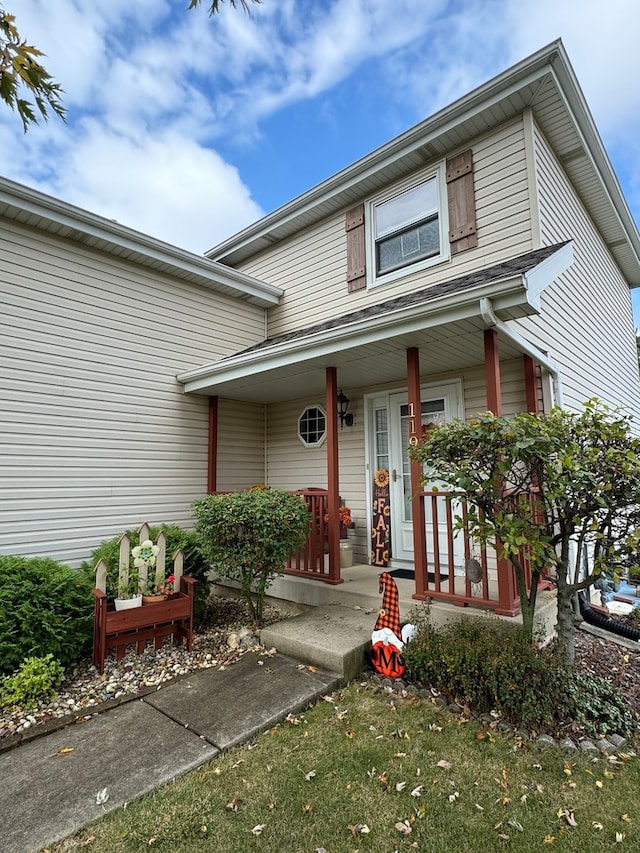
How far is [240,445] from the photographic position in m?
7.46

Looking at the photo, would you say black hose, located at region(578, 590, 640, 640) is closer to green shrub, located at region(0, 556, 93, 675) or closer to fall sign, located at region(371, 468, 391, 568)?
fall sign, located at region(371, 468, 391, 568)

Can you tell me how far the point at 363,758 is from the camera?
256 cm

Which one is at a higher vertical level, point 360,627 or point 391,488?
point 391,488

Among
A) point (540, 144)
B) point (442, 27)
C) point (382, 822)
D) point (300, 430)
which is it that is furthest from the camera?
point (300, 430)

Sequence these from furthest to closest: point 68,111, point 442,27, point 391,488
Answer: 1. point 442,27
2. point 391,488
3. point 68,111

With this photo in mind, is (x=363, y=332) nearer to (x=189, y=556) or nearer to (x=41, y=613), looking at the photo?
(x=189, y=556)

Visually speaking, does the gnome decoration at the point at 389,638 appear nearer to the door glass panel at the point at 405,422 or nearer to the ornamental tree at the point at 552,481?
the ornamental tree at the point at 552,481

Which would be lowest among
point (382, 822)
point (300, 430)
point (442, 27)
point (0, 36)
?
point (382, 822)

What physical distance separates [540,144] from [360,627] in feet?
19.3

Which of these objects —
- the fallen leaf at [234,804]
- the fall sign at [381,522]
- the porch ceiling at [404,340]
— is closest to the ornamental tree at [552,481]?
the porch ceiling at [404,340]

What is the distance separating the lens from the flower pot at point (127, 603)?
3858 millimetres

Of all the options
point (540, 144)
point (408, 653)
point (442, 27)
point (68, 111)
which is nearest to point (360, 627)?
A: point (408, 653)

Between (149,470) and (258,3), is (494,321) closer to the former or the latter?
(258,3)

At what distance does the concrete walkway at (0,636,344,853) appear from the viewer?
2127 millimetres
